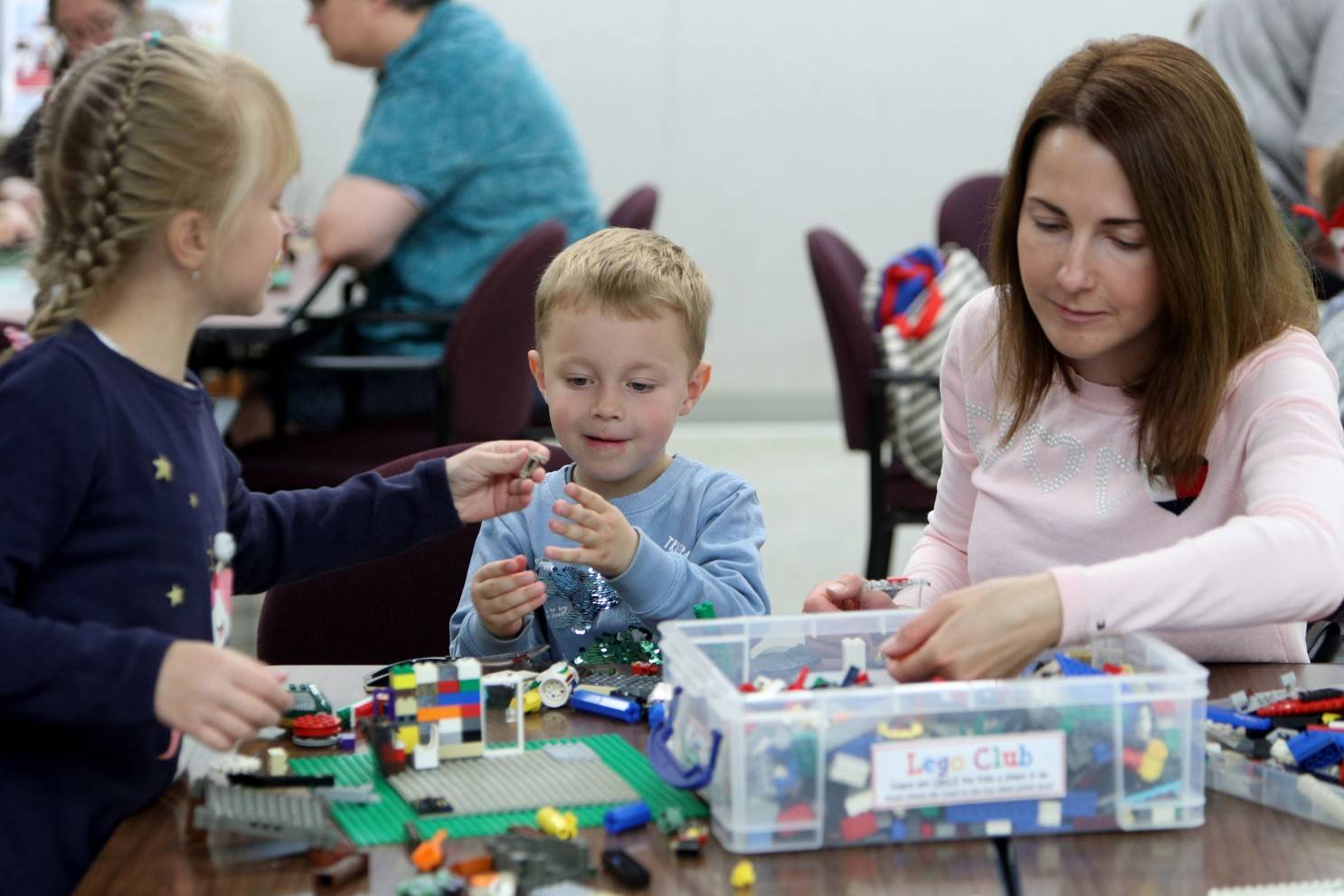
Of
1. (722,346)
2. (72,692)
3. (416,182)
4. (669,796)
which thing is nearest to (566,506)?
(669,796)

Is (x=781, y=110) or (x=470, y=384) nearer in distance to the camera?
(x=470, y=384)

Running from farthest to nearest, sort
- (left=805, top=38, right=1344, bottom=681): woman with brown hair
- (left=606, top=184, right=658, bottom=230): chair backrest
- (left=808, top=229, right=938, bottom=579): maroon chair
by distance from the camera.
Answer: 1. (left=606, top=184, right=658, bottom=230): chair backrest
2. (left=808, top=229, right=938, bottom=579): maroon chair
3. (left=805, top=38, right=1344, bottom=681): woman with brown hair

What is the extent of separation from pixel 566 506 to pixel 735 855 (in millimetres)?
456

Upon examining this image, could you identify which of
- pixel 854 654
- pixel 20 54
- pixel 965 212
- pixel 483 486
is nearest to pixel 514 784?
pixel 854 654

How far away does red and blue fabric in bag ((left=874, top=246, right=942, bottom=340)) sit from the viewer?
321cm

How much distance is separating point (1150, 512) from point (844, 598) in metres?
0.31

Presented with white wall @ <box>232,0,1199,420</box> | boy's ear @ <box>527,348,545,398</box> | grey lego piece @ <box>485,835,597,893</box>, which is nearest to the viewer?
grey lego piece @ <box>485,835,597,893</box>

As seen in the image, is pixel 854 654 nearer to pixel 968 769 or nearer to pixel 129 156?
pixel 968 769

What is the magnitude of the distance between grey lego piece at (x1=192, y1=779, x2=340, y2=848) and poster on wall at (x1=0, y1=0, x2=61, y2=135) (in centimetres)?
453

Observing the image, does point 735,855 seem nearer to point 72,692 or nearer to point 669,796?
point 669,796

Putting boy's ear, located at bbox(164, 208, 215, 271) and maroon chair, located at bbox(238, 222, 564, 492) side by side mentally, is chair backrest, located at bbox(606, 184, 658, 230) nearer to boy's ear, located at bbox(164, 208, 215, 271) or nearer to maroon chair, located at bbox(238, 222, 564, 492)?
maroon chair, located at bbox(238, 222, 564, 492)

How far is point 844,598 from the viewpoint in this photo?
4.83ft

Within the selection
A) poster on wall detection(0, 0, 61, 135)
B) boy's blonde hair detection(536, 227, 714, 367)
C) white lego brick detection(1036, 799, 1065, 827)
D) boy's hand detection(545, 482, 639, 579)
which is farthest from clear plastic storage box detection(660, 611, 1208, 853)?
poster on wall detection(0, 0, 61, 135)

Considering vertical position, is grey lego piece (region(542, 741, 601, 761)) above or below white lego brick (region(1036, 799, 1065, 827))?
below
